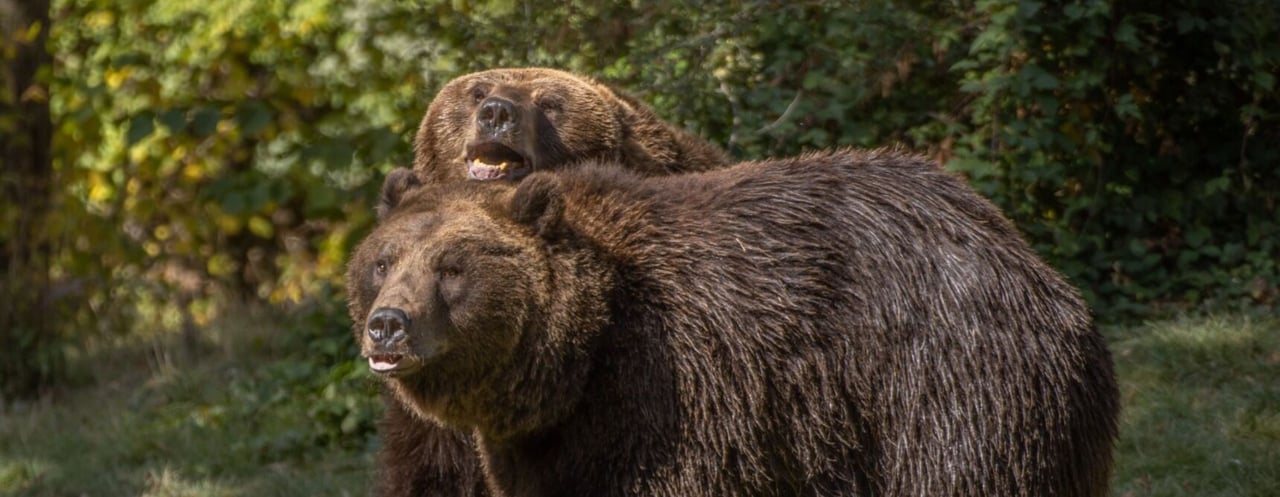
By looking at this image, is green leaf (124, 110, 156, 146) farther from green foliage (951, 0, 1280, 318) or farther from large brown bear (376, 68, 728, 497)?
green foliage (951, 0, 1280, 318)

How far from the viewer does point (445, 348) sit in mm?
4863

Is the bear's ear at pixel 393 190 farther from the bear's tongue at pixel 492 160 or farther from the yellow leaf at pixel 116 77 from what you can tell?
the yellow leaf at pixel 116 77

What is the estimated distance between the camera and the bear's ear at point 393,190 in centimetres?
538

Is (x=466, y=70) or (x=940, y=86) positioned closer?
(x=466, y=70)

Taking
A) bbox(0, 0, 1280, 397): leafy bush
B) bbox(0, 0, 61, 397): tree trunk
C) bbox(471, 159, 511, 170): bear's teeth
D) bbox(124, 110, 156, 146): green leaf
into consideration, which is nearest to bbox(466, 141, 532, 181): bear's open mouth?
bbox(471, 159, 511, 170): bear's teeth

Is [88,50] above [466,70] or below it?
below

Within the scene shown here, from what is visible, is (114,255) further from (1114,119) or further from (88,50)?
(1114,119)

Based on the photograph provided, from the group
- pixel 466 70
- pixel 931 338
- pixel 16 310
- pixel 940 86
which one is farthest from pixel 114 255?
pixel 931 338

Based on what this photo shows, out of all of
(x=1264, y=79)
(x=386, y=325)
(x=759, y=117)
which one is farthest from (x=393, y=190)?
(x=1264, y=79)

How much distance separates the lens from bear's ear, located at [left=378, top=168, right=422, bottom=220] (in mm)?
5379

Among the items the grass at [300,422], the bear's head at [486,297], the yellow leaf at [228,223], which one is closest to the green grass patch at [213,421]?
the grass at [300,422]

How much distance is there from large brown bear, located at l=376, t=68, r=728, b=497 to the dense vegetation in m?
1.84

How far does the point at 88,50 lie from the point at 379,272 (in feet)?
28.6

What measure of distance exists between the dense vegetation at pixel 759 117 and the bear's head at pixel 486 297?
3.71 m
